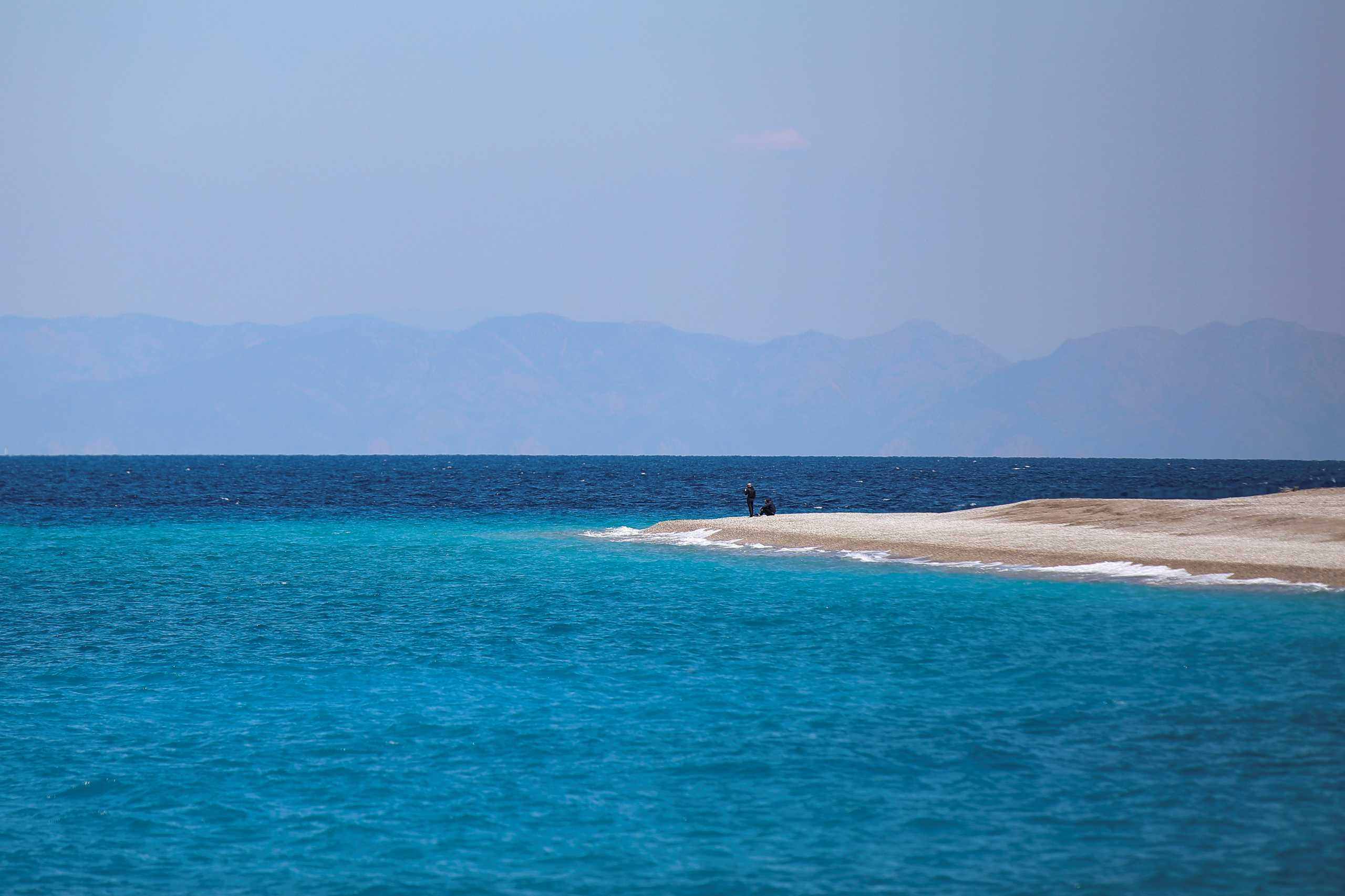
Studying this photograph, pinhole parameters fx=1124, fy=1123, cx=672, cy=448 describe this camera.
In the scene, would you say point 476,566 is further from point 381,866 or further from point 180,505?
point 180,505

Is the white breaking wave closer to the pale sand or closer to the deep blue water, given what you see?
the pale sand

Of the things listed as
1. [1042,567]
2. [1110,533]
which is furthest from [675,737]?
[1110,533]

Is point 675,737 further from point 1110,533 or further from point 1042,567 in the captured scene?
point 1110,533

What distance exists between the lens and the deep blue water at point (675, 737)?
14070 millimetres

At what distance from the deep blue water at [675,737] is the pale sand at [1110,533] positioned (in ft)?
13.0

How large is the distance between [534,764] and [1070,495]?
103 metres

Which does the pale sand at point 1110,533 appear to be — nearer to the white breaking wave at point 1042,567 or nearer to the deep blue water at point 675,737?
the white breaking wave at point 1042,567

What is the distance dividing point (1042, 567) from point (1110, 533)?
8.13 meters

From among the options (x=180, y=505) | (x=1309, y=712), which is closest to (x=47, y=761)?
(x=1309, y=712)

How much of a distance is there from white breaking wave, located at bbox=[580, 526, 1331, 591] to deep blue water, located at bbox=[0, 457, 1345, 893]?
1.64 metres

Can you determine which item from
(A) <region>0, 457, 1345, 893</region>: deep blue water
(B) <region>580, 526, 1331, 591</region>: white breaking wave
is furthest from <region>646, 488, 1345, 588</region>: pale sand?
(A) <region>0, 457, 1345, 893</region>: deep blue water

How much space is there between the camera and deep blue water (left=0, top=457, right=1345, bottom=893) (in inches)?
554

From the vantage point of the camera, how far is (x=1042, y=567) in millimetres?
39625

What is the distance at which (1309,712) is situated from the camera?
19.3 meters
